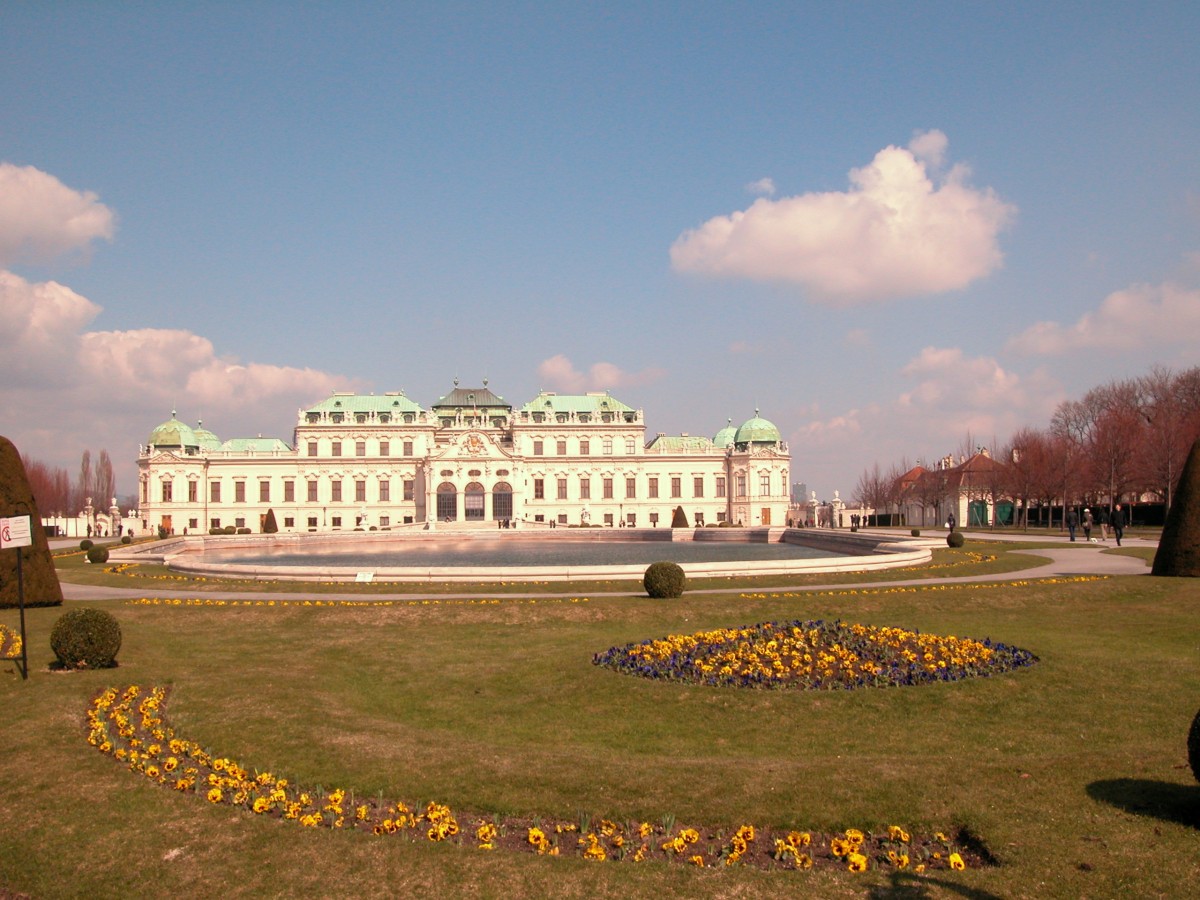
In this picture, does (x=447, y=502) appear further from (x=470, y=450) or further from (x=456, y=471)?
(x=470, y=450)

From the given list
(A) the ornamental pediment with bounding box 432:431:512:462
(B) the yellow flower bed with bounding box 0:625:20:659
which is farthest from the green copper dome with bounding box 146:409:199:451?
(B) the yellow flower bed with bounding box 0:625:20:659

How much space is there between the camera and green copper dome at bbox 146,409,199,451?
104m

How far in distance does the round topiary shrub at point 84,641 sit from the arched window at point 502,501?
3299 inches

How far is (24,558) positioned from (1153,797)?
2923 cm

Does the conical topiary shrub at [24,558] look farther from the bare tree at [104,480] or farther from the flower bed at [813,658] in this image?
the bare tree at [104,480]

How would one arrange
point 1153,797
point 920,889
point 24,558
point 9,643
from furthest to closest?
point 24,558 < point 9,643 < point 1153,797 < point 920,889

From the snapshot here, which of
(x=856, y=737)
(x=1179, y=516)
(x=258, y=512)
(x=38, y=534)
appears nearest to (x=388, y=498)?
→ (x=258, y=512)

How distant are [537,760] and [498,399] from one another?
345 ft

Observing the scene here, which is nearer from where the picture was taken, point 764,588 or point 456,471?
point 764,588

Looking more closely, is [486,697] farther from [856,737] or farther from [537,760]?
[856,737]

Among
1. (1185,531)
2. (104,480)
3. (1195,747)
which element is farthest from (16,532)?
(104,480)

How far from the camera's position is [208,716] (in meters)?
14.8

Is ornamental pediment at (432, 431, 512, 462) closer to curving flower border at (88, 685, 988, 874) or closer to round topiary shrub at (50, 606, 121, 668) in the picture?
round topiary shrub at (50, 606, 121, 668)

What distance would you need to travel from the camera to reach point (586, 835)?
10.1 meters
